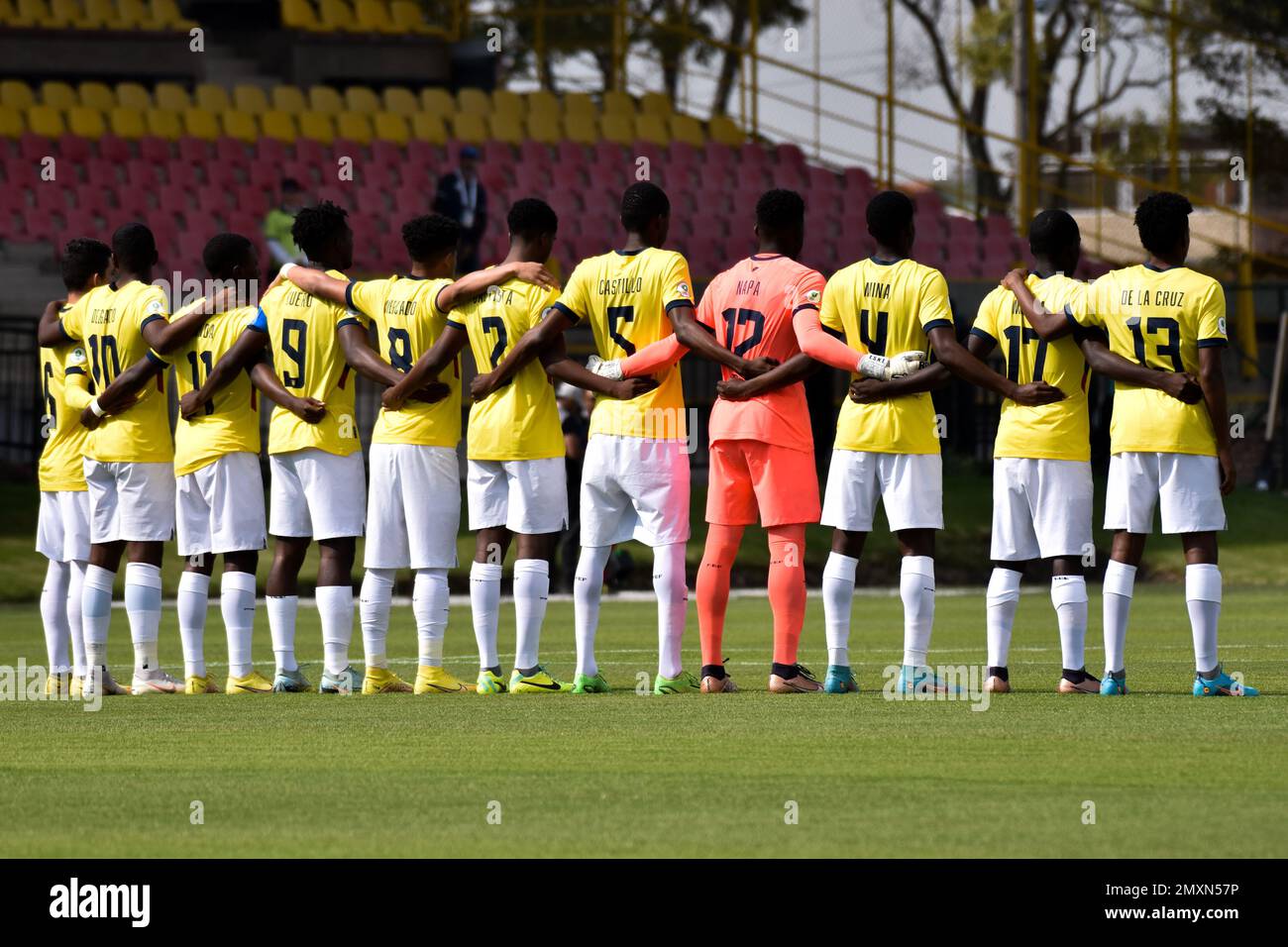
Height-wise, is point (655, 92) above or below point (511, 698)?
above

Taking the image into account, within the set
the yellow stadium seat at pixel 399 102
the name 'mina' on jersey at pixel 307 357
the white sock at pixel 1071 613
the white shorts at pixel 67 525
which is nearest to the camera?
the white sock at pixel 1071 613

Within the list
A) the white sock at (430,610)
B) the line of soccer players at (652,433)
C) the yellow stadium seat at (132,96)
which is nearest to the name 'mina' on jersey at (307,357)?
the line of soccer players at (652,433)

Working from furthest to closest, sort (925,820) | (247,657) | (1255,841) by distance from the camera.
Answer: (247,657) → (925,820) → (1255,841)

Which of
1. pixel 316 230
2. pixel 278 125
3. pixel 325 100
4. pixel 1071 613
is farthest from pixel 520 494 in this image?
pixel 325 100

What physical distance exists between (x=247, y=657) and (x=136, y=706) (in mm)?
935

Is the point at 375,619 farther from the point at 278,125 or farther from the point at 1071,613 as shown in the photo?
the point at 278,125

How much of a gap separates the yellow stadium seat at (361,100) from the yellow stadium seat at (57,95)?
4.58 meters

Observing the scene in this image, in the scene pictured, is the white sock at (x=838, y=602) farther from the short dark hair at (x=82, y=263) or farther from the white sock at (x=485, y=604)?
the short dark hair at (x=82, y=263)

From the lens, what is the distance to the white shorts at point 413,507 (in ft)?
36.3

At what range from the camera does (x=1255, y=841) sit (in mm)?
6332

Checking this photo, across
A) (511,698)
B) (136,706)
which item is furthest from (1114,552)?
(136,706)

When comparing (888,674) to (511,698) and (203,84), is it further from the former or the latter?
(203,84)

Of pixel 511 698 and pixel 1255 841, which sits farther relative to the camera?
pixel 511 698
